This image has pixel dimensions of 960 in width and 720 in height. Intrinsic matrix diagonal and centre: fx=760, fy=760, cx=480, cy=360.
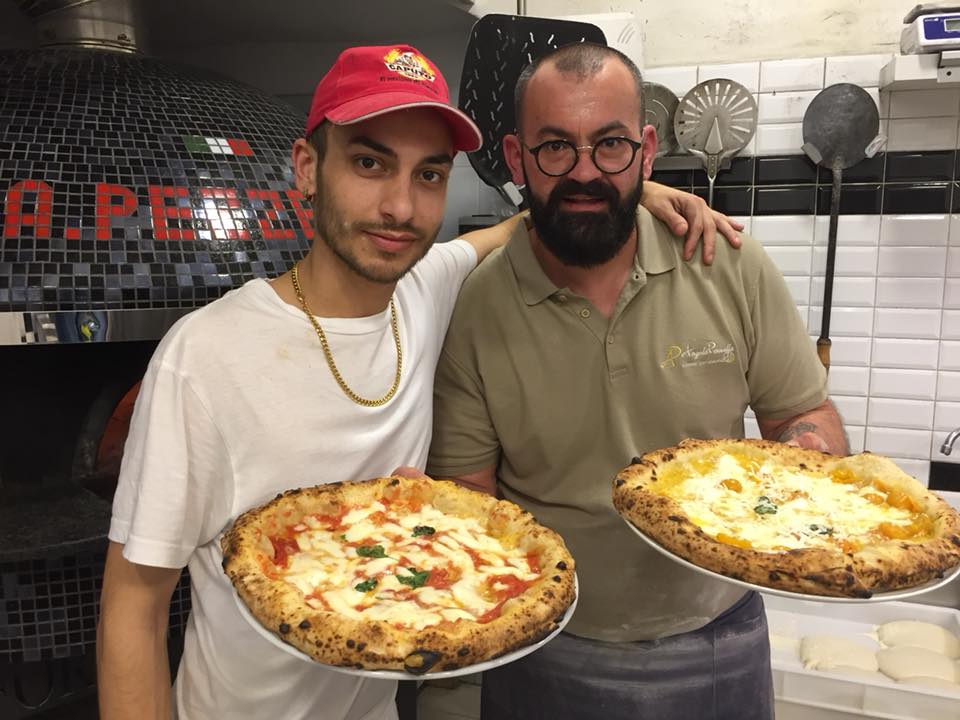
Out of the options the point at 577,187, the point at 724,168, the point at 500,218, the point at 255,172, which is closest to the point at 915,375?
the point at 724,168

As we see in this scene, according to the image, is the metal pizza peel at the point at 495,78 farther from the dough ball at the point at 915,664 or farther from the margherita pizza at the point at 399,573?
the dough ball at the point at 915,664

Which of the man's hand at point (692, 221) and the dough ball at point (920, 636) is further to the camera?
the dough ball at point (920, 636)

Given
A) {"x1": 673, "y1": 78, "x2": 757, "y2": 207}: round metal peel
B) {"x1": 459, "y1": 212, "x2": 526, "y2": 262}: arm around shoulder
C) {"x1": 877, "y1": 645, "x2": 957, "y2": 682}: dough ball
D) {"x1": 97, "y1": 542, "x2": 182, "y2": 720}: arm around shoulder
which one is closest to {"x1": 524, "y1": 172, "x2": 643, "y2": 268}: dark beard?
{"x1": 459, "y1": 212, "x2": 526, "y2": 262}: arm around shoulder

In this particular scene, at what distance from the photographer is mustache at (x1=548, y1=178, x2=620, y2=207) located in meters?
1.69

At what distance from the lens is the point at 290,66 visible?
337cm

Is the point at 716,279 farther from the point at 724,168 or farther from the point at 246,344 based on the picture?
the point at 724,168

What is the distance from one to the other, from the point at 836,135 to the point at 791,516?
2062 mm

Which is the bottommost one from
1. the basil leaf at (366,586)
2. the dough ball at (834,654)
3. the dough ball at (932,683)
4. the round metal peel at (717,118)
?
the dough ball at (834,654)

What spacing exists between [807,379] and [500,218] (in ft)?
5.66

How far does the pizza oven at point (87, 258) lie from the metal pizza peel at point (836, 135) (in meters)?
2.06

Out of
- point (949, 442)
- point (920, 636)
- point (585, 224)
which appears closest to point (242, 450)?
point (585, 224)

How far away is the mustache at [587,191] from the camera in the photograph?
1.69 m

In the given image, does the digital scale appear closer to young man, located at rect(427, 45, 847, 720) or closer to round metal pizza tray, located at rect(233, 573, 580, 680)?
young man, located at rect(427, 45, 847, 720)

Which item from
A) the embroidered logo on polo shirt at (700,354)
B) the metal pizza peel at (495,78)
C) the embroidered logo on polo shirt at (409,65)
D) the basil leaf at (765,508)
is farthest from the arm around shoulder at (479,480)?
the metal pizza peel at (495,78)
